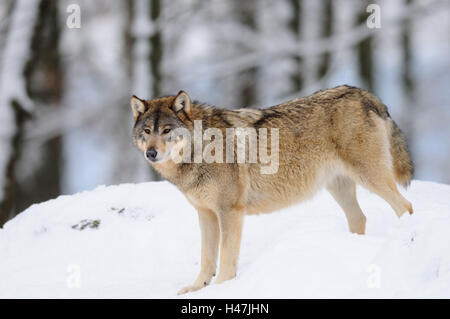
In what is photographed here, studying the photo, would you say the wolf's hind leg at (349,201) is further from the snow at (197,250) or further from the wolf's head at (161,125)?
the wolf's head at (161,125)

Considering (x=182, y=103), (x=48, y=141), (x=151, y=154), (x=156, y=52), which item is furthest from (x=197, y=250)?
(x=48, y=141)

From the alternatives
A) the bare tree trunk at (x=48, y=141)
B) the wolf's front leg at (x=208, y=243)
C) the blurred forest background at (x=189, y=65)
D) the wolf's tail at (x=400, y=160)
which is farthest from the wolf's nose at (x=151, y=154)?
the bare tree trunk at (x=48, y=141)

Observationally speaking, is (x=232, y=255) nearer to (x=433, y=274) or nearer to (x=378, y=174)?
(x=378, y=174)

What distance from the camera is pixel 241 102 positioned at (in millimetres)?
15055

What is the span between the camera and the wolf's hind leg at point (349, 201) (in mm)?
5844

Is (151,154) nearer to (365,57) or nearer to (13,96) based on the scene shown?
(13,96)

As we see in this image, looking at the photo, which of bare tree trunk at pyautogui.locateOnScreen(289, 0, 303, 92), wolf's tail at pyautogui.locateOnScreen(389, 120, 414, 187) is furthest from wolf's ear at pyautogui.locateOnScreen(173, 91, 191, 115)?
bare tree trunk at pyautogui.locateOnScreen(289, 0, 303, 92)

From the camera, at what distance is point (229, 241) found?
5168 mm

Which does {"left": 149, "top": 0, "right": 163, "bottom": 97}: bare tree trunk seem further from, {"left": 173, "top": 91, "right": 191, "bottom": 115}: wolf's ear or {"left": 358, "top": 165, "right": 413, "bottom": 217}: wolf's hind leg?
{"left": 358, "top": 165, "right": 413, "bottom": 217}: wolf's hind leg

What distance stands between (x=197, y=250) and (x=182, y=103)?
163 cm

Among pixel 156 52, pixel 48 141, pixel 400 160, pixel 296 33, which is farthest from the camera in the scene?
pixel 48 141

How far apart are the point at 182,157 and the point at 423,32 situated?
41.1ft
